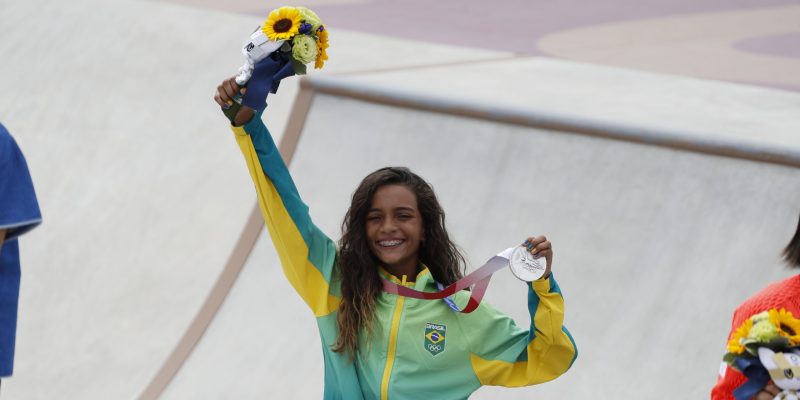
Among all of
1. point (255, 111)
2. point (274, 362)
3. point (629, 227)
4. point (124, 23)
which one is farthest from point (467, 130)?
point (124, 23)

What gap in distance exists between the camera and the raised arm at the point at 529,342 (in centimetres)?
312

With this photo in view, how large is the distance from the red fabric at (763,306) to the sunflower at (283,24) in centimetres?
155

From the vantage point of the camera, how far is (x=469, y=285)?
330cm

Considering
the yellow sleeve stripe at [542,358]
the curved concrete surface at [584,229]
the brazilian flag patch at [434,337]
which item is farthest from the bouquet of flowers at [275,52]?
the curved concrete surface at [584,229]

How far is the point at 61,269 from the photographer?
21.4 feet

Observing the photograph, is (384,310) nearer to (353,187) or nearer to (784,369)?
(784,369)

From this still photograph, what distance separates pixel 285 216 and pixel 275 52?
51 cm

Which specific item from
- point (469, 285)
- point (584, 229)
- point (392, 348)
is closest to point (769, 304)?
point (469, 285)

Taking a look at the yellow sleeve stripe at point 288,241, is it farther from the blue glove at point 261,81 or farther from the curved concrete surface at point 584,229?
the curved concrete surface at point 584,229

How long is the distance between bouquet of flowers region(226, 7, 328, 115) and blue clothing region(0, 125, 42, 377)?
65 centimetres

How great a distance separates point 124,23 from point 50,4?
871 millimetres

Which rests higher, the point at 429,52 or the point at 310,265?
the point at 429,52

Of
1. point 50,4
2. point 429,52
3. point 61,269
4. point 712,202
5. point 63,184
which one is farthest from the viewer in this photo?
point 50,4

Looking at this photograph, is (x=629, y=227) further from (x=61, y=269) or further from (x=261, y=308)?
(x=61, y=269)
